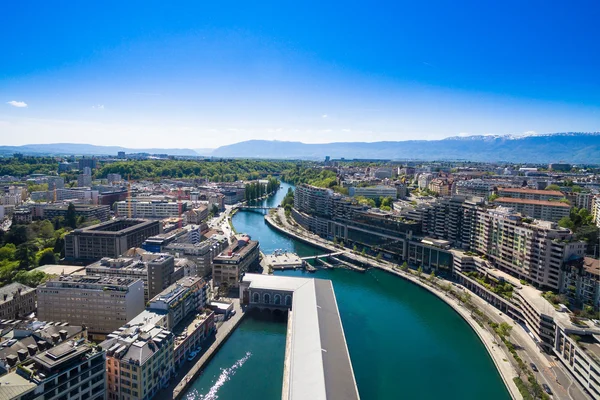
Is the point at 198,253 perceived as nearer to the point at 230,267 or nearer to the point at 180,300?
the point at 230,267

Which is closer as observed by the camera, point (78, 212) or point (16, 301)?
point (16, 301)

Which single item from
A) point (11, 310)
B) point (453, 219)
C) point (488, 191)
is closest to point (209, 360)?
point (11, 310)

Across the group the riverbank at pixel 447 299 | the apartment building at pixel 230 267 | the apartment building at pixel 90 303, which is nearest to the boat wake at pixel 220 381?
the apartment building at pixel 90 303

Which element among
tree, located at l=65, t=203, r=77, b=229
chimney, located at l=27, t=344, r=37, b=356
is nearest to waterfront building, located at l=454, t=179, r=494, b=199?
tree, located at l=65, t=203, r=77, b=229

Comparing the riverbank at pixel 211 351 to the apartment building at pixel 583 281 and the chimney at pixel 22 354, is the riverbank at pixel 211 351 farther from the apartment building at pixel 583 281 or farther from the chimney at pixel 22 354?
the apartment building at pixel 583 281

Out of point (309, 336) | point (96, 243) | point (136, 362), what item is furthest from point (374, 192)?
point (136, 362)

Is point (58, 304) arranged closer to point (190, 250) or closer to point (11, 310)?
point (11, 310)

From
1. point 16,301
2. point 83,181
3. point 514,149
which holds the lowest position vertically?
point 16,301

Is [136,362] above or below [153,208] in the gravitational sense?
below

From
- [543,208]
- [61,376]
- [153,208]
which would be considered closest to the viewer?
[61,376]
